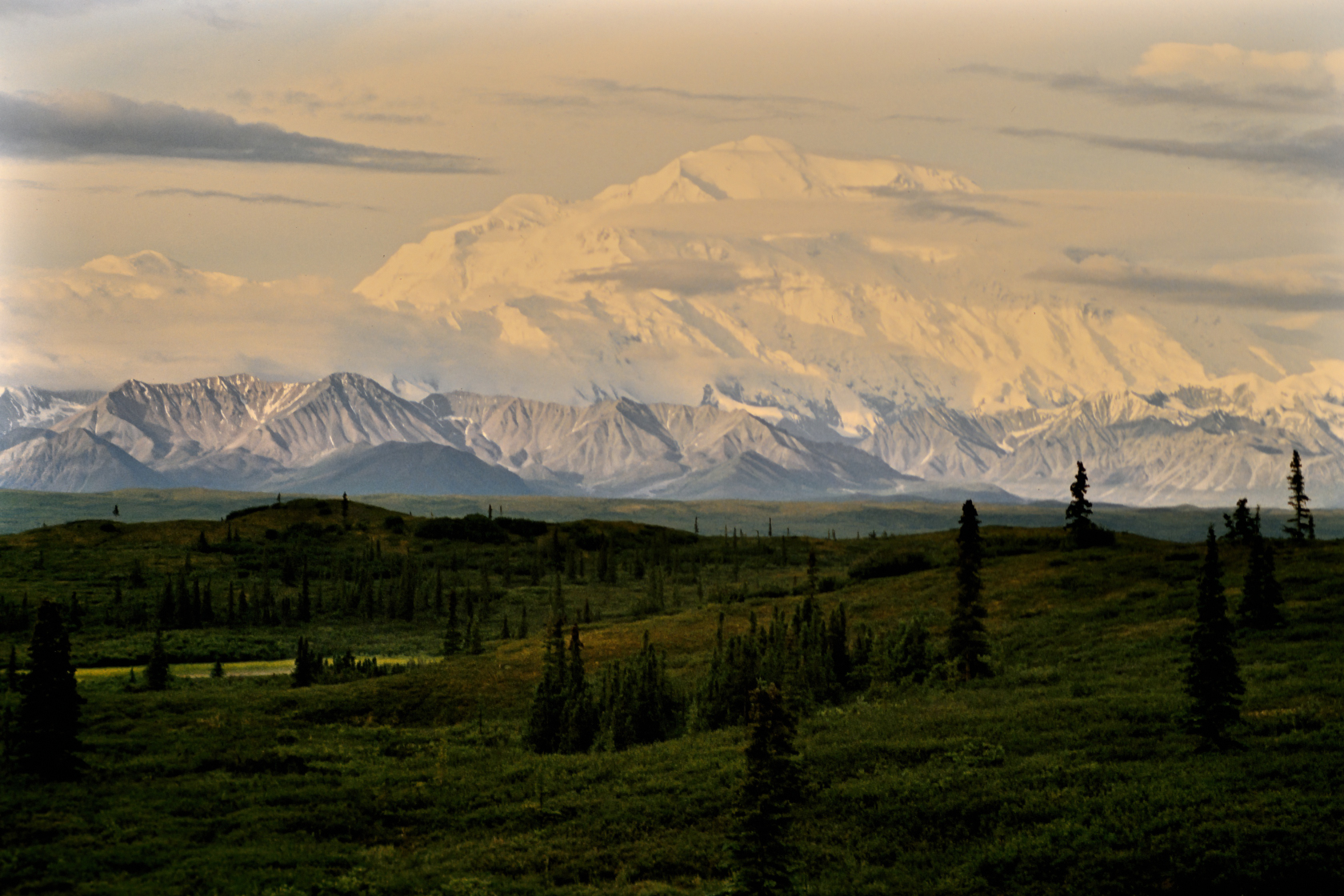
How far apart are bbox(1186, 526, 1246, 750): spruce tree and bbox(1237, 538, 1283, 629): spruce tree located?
2635cm

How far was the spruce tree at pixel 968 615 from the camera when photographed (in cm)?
7312

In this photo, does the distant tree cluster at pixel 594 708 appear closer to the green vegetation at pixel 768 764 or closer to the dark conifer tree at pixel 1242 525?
the green vegetation at pixel 768 764

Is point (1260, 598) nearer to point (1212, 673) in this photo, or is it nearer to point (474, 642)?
point (1212, 673)

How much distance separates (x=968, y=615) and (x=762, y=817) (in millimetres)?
39987

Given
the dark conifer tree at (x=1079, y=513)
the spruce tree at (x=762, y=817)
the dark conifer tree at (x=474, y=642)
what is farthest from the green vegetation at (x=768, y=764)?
the dark conifer tree at (x=1079, y=513)

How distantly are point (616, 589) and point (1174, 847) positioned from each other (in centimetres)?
15601

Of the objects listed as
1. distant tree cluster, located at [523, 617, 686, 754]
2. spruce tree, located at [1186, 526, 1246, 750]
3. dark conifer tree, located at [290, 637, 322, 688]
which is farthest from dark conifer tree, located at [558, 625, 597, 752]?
spruce tree, located at [1186, 526, 1246, 750]

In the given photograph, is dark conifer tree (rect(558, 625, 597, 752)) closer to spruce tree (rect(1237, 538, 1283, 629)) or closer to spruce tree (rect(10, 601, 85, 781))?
spruce tree (rect(10, 601, 85, 781))

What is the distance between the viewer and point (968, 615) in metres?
73.9

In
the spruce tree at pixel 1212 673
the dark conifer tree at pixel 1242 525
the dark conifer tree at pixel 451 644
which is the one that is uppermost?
the dark conifer tree at pixel 1242 525

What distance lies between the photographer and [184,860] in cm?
4466

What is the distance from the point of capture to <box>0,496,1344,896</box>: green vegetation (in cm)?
4188

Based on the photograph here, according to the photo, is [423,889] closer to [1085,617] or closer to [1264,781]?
[1264,781]

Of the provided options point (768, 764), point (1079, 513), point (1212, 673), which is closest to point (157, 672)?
point (768, 764)
